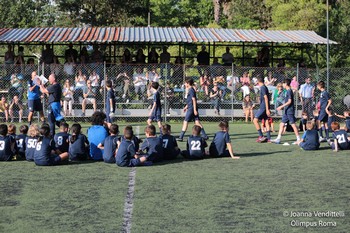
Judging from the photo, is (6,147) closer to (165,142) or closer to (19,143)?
(19,143)

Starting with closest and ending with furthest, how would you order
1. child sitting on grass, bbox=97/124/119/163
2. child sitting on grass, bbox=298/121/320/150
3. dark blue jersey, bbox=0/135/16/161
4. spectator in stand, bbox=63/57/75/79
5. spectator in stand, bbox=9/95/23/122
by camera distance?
child sitting on grass, bbox=97/124/119/163 → dark blue jersey, bbox=0/135/16/161 → child sitting on grass, bbox=298/121/320/150 → spectator in stand, bbox=9/95/23/122 → spectator in stand, bbox=63/57/75/79

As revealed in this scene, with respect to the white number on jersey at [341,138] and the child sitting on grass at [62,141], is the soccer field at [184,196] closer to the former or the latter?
the child sitting on grass at [62,141]

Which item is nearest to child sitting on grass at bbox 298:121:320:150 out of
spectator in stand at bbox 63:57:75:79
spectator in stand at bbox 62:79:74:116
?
spectator in stand at bbox 62:79:74:116

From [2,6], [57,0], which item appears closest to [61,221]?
[57,0]

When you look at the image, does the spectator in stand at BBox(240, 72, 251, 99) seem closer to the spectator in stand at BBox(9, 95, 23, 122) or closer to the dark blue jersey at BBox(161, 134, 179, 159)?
the spectator in stand at BBox(9, 95, 23, 122)

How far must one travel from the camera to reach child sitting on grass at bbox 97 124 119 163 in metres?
14.2

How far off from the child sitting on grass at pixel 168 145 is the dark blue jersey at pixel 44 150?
241 centimetres

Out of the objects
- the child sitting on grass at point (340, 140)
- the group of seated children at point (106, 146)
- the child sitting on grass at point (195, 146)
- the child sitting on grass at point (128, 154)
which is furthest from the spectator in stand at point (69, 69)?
the child sitting on grass at point (128, 154)

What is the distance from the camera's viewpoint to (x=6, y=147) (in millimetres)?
14680

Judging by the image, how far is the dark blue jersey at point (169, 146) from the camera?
14.9 metres

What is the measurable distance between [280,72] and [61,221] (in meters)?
19.1

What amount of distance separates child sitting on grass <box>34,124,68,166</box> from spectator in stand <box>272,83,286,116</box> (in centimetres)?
1261

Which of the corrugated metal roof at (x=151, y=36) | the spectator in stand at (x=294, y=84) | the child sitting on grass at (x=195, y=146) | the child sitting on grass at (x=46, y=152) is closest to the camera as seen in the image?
the child sitting on grass at (x=46, y=152)

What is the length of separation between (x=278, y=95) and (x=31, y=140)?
1343 cm
